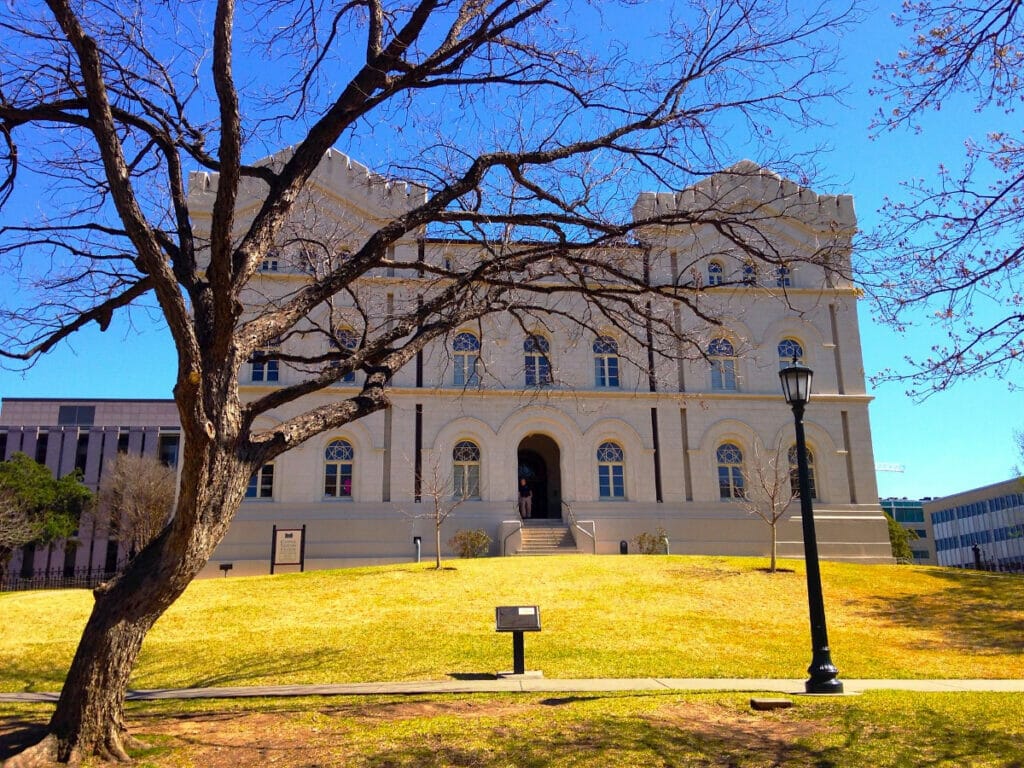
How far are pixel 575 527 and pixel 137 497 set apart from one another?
28589 millimetres

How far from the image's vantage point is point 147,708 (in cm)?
1014

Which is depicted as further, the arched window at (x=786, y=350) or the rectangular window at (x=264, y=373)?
the arched window at (x=786, y=350)

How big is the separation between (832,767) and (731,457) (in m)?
26.4

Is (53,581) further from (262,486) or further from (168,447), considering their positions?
(168,447)

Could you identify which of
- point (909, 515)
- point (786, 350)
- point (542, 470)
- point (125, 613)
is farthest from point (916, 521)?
point (125, 613)

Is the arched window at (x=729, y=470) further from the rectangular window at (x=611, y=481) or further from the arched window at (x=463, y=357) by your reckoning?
the arched window at (x=463, y=357)

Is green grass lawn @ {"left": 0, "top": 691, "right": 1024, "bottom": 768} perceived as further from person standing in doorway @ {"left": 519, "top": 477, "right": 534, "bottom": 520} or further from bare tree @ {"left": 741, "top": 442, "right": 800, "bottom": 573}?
person standing in doorway @ {"left": 519, "top": 477, "right": 534, "bottom": 520}

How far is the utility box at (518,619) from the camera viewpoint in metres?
12.3

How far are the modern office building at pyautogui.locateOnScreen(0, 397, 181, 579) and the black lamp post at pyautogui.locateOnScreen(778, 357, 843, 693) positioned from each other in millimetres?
55008

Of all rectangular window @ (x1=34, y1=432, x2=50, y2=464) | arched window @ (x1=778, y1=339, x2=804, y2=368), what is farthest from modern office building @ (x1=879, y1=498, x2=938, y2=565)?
rectangular window @ (x1=34, y1=432, x2=50, y2=464)

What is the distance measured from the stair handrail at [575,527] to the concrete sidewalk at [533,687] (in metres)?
16.9

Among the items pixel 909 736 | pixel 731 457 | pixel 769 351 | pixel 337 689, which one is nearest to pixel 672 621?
pixel 337 689

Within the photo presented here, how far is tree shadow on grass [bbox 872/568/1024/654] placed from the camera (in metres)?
17.2

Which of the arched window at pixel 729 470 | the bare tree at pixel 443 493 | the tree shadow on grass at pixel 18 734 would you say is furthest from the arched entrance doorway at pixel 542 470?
the tree shadow on grass at pixel 18 734
